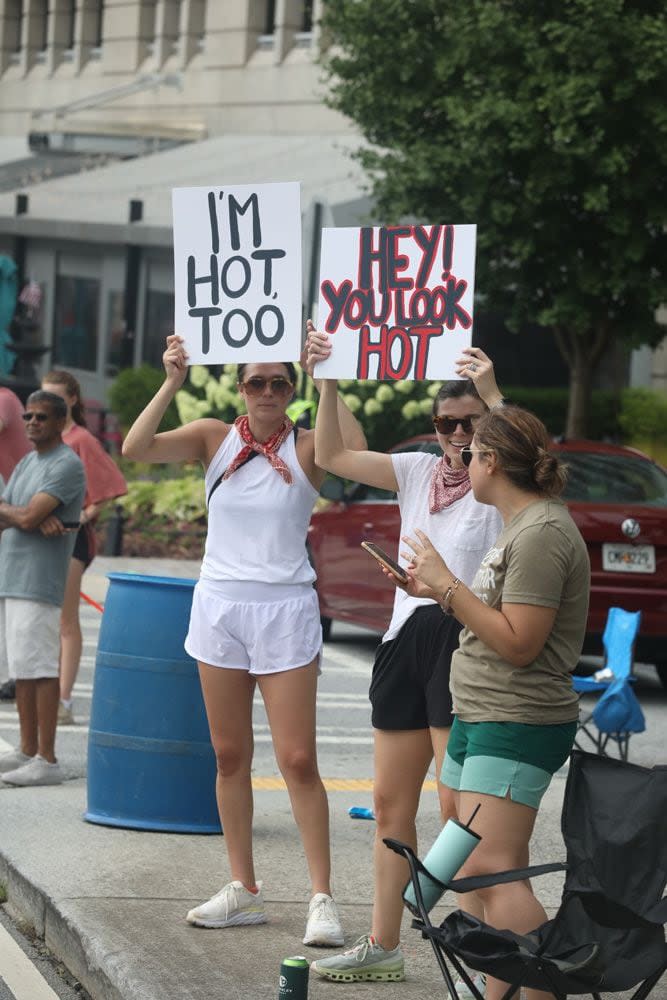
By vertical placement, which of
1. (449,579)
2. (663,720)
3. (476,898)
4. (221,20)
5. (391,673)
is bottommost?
(663,720)

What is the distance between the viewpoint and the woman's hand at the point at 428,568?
184 inches

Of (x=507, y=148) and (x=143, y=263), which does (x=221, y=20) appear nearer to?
(x=143, y=263)

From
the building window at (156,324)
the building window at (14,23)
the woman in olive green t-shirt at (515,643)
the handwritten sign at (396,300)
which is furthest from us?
the building window at (14,23)

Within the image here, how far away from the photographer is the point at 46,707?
28.0 feet

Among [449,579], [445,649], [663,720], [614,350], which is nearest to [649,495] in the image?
[663,720]

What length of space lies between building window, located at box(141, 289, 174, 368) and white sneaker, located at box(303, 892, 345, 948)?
80.0 feet

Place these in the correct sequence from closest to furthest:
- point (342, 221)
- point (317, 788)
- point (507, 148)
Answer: point (317, 788)
point (507, 148)
point (342, 221)

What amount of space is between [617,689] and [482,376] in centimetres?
402

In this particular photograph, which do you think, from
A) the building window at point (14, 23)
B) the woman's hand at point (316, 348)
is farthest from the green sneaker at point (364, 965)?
the building window at point (14, 23)

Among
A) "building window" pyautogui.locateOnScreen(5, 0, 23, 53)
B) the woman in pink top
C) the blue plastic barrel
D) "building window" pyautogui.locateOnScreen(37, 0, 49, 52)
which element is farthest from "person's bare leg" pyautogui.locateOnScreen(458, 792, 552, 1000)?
"building window" pyautogui.locateOnScreen(5, 0, 23, 53)

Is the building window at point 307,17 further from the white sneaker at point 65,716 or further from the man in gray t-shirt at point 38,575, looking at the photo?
the man in gray t-shirt at point 38,575

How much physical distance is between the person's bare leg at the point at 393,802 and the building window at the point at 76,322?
28074 millimetres

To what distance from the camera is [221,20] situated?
35.5 meters

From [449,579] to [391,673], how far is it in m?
0.93
